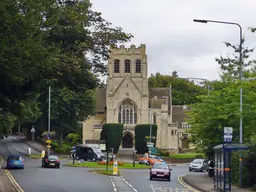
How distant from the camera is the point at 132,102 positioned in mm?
101312

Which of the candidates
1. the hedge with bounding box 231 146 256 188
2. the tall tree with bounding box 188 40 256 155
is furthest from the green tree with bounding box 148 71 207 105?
the hedge with bounding box 231 146 256 188

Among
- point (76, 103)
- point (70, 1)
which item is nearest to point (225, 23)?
point (70, 1)

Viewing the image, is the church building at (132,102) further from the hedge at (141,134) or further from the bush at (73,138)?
the hedge at (141,134)

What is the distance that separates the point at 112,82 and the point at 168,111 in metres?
11.9

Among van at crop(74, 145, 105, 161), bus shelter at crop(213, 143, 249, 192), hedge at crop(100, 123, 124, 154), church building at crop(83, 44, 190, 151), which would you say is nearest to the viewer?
bus shelter at crop(213, 143, 249, 192)

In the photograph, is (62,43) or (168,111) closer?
(62,43)

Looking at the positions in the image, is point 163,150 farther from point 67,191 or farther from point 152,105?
point 67,191

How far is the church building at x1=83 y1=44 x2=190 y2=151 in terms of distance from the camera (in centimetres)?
10081

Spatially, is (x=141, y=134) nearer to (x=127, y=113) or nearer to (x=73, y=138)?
(x=127, y=113)

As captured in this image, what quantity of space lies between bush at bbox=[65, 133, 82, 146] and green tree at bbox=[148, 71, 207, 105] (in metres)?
28.4

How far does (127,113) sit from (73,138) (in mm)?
12572

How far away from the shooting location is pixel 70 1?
3042cm

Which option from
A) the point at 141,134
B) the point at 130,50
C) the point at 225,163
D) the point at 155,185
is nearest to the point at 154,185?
the point at 155,185

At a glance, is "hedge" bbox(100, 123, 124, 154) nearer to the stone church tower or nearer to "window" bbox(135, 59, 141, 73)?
the stone church tower
